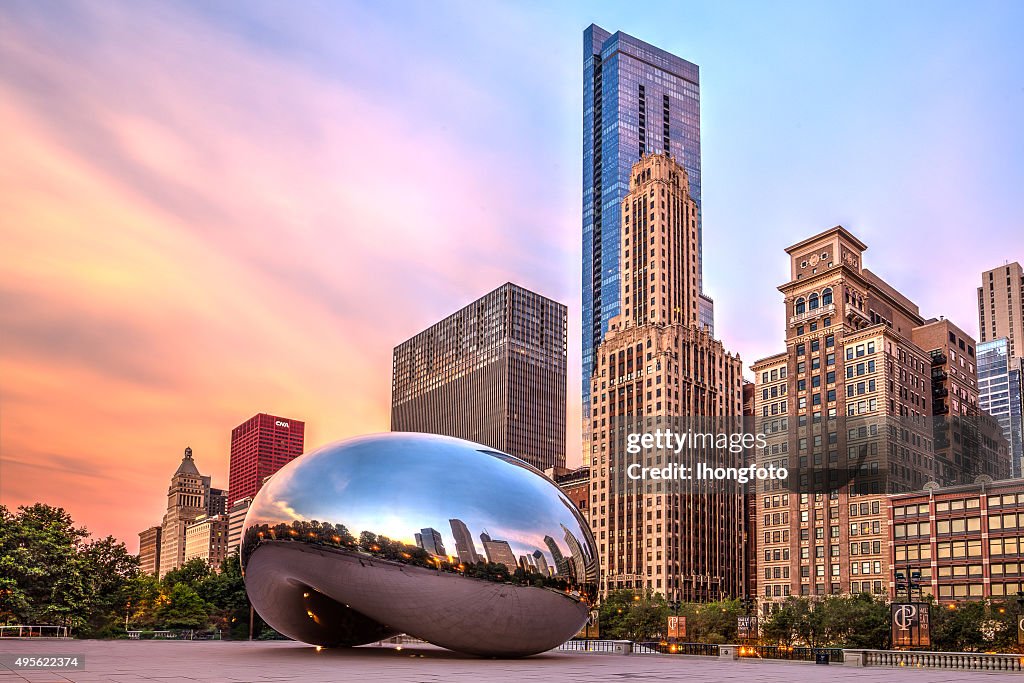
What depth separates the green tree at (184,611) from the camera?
68.8 meters

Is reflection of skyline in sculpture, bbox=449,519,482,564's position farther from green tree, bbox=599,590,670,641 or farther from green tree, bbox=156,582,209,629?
green tree, bbox=599,590,670,641

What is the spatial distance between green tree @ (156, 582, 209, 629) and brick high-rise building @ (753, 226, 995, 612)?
2589 inches

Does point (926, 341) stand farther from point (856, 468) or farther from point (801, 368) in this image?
point (856, 468)

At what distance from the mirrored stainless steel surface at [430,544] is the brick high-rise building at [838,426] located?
85.1m

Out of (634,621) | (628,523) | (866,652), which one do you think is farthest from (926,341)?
(866,652)

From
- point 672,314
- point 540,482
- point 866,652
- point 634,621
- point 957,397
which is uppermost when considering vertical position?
point 672,314

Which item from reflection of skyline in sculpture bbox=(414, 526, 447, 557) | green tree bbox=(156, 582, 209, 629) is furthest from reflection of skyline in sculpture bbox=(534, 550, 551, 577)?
green tree bbox=(156, 582, 209, 629)

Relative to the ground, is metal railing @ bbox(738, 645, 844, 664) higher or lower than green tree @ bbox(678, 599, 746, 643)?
higher

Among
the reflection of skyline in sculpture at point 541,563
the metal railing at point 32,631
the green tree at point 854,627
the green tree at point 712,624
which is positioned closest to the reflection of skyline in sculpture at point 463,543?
the reflection of skyline in sculpture at point 541,563

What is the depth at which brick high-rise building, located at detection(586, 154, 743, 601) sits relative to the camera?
14850cm

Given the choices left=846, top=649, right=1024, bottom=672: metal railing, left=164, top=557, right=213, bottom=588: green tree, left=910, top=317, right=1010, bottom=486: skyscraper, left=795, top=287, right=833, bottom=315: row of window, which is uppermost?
left=795, top=287, right=833, bottom=315: row of window

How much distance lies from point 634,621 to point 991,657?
62909 mm

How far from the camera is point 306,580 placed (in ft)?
80.7

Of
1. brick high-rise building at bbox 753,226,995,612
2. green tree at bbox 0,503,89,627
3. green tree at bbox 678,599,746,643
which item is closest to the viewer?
green tree at bbox 0,503,89,627
